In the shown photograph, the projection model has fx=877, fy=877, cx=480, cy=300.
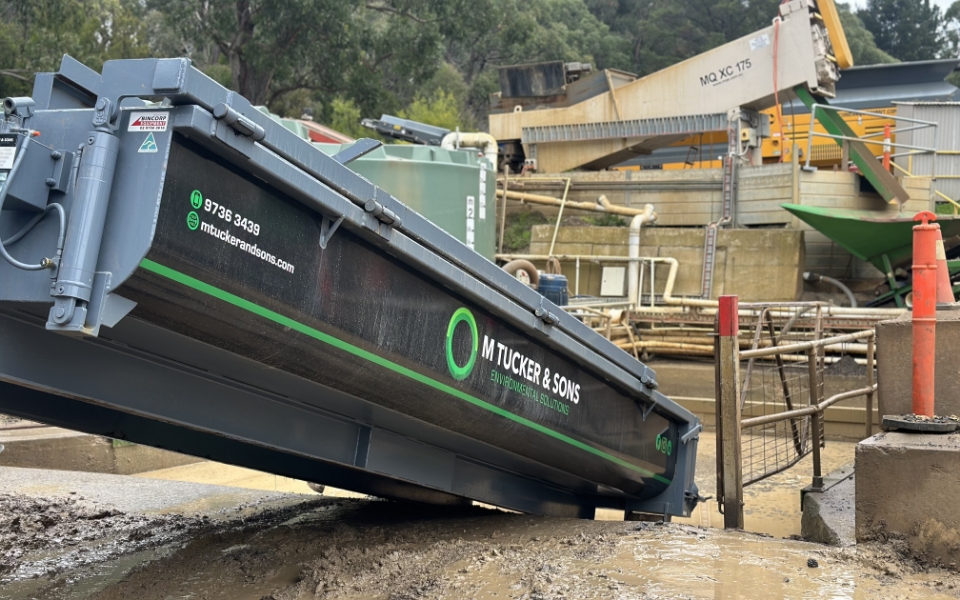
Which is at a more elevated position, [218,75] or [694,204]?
[218,75]

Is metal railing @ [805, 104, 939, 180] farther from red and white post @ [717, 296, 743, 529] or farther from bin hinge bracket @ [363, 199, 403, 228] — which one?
bin hinge bracket @ [363, 199, 403, 228]

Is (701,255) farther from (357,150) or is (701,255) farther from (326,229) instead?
(326,229)

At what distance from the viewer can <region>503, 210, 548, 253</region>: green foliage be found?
1930 centimetres

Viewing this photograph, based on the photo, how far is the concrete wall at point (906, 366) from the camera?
185 inches

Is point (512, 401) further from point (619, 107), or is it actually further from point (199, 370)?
point (619, 107)

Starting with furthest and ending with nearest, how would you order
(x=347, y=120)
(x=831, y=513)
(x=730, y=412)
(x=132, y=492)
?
(x=347, y=120) → (x=132, y=492) → (x=730, y=412) → (x=831, y=513)

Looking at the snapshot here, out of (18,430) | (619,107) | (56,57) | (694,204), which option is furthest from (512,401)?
(56,57)

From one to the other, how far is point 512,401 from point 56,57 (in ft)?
64.0

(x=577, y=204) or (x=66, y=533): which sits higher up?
(x=577, y=204)

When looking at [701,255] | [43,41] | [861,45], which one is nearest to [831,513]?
[701,255]

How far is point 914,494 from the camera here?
4.05m

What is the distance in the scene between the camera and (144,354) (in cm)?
332

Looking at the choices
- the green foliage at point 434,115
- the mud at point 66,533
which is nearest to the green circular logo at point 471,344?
the mud at point 66,533

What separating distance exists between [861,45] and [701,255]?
39.7 metres
